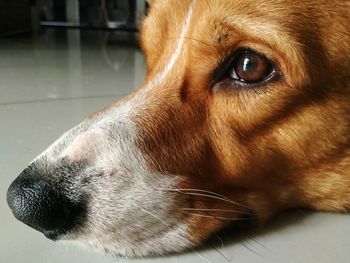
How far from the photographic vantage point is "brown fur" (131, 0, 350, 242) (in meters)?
1.01

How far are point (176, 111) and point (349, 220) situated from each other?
48 cm

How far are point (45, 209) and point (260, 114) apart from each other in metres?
0.48

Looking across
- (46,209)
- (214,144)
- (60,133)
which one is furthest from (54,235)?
(60,133)

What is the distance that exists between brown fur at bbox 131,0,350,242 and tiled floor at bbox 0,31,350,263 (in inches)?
2.6

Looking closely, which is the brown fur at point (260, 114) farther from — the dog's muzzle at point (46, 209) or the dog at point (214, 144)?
the dog's muzzle at point (46, 209)

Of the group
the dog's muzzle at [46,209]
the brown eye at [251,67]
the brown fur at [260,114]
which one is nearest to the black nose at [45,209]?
the dog's muzzle at [46,209]

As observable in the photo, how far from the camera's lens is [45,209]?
921mm

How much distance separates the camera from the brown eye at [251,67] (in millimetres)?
1033

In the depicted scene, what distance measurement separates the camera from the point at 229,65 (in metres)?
1.10

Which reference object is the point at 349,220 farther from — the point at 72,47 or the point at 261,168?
the point at 72,47

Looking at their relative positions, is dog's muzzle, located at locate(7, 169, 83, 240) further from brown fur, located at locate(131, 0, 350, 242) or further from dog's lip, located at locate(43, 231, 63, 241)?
brown fur, located at locate(131, 0, 350, 242)

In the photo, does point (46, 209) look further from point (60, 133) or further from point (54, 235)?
point (60, 133)

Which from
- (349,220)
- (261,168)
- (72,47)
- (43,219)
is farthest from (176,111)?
(72,47)

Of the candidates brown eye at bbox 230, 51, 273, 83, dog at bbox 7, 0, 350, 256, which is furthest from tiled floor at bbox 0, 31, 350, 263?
brown eye at bbox 230, 51, 273, 83
